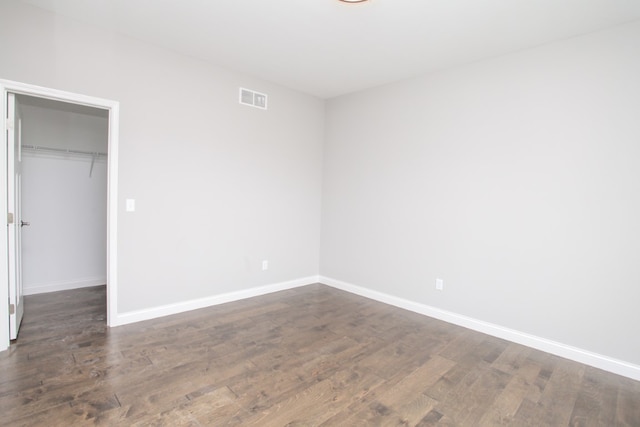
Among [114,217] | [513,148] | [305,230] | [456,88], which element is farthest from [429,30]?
[114,217]

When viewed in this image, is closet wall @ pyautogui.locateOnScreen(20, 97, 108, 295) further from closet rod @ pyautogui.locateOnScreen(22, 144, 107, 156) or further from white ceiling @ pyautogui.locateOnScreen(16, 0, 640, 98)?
white ceiling @ pyautogui.locateOnScreen(16, 0, 640, 98)

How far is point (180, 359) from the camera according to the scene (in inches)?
103

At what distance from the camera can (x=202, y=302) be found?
12.5ft

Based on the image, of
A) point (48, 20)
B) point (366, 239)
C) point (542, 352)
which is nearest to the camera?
point (48, 20)

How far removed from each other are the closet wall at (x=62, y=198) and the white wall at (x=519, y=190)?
3663 millimetres

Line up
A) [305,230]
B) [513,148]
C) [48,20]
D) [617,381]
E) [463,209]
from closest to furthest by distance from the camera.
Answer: [617,381]
[48,20]
[513,148]
[463,209]
[305,230]

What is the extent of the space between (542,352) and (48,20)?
16.9 ft

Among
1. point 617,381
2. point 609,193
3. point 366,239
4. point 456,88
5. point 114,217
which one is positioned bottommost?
point 617,381

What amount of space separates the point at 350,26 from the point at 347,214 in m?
2.51

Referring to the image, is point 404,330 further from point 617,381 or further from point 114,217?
point 114,217

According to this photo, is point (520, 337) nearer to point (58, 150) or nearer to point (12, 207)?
point (12, 207)

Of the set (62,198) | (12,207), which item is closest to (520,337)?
(12,207)

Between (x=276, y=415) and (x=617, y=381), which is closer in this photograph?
(x=276, y=415)

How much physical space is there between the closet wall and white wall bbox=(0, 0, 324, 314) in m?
1.28
